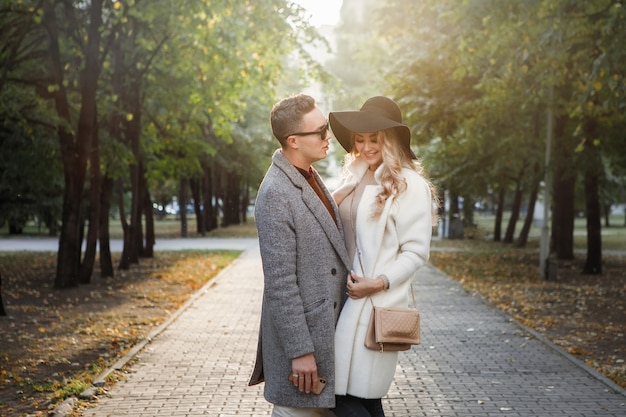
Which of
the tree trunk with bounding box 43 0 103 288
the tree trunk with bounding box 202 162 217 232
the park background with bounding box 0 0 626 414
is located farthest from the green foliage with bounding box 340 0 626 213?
the tree trunk with bounding box 202 162 217 232

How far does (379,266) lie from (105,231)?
17.8 meters

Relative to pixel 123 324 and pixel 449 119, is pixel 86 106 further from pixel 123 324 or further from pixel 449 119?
pixel 449 119

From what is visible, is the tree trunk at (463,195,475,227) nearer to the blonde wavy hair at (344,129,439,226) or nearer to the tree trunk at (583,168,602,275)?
the tree trunk at (583,168,602,275)

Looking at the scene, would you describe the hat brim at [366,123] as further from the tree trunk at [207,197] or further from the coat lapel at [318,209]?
the tree trunk at [207,197]

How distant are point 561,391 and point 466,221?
3642 centimetres

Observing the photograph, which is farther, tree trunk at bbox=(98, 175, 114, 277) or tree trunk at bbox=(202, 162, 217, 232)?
tree trunk at bbox=(202, 162, 217, 232)

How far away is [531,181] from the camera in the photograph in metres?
Answer: 20.8

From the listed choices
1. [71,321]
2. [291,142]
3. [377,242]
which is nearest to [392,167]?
[377,242]

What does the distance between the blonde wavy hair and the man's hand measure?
65 centimetres

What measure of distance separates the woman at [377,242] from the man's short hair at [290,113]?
188 millimetres

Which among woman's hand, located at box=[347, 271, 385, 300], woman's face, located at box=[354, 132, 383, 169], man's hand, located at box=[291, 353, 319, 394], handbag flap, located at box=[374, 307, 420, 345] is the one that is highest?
woman's face, located at box=[354, 132, 383, 169]

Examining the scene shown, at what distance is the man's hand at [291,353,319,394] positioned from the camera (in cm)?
387

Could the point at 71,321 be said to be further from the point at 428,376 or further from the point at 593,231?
the point at 593,231

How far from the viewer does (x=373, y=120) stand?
4.07 m
